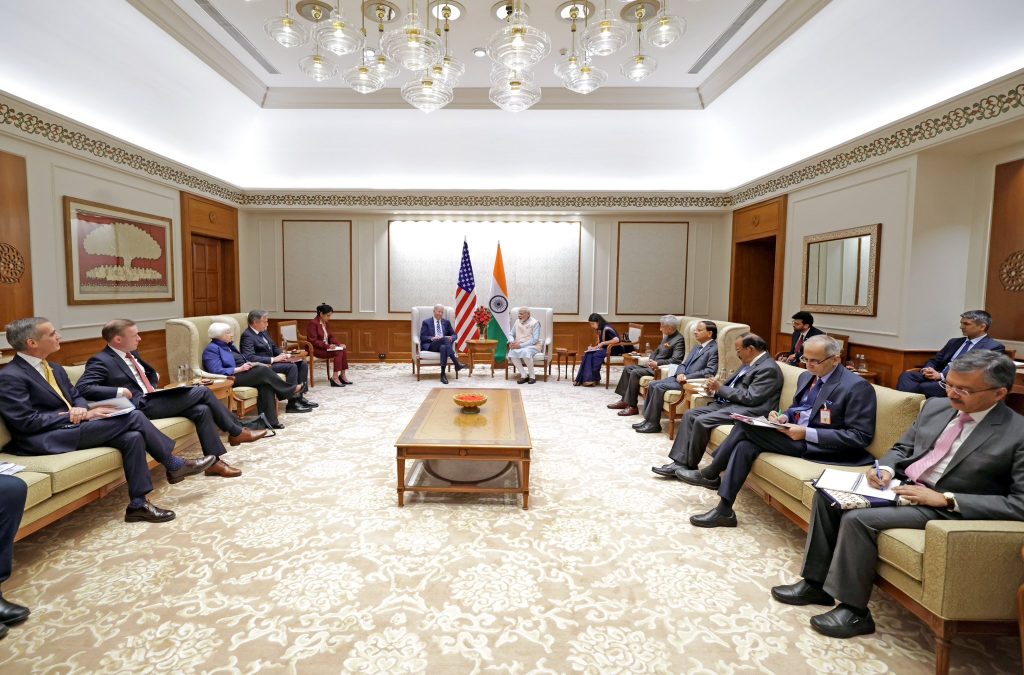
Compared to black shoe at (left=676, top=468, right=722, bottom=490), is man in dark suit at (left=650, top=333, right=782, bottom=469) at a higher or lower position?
higher

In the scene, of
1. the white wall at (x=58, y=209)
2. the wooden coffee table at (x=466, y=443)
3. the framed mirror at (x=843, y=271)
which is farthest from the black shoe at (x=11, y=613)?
the framed mirror at (x=843, y=271)

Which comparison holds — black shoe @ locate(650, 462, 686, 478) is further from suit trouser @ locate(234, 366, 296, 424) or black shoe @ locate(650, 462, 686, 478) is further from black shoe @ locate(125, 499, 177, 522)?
suit trouser @ locate(234, 366, 296, 424)

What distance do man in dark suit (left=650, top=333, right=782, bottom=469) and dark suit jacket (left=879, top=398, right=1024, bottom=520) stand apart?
1.42 meters

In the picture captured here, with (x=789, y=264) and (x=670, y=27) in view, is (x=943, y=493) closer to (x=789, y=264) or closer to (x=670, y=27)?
(x=670, y=27)

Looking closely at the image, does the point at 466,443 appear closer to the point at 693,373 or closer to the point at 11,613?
the point at 11,613

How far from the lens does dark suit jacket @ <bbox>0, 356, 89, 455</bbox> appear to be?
9.11ft

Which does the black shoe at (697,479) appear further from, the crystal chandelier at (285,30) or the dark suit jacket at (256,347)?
the dark suit jacket at (256,347)

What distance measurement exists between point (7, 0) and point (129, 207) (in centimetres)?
245

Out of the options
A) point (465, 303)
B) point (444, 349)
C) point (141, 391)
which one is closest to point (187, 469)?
point (141, 391)

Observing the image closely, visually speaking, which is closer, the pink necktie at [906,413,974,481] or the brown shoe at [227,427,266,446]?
the pink necktie at [906,413,974,481]

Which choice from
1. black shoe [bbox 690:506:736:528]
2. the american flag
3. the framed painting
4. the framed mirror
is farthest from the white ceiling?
black shoe [bbox 690:506:736:528]

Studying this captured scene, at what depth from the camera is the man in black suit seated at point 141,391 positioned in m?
3.50

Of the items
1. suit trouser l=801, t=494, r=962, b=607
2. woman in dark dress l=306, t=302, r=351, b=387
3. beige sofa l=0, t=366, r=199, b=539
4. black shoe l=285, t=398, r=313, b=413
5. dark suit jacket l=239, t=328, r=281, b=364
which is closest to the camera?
suit trouser l=801, t=494, r=962, b=607

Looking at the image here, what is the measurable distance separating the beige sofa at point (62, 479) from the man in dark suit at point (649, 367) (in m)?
4.79
